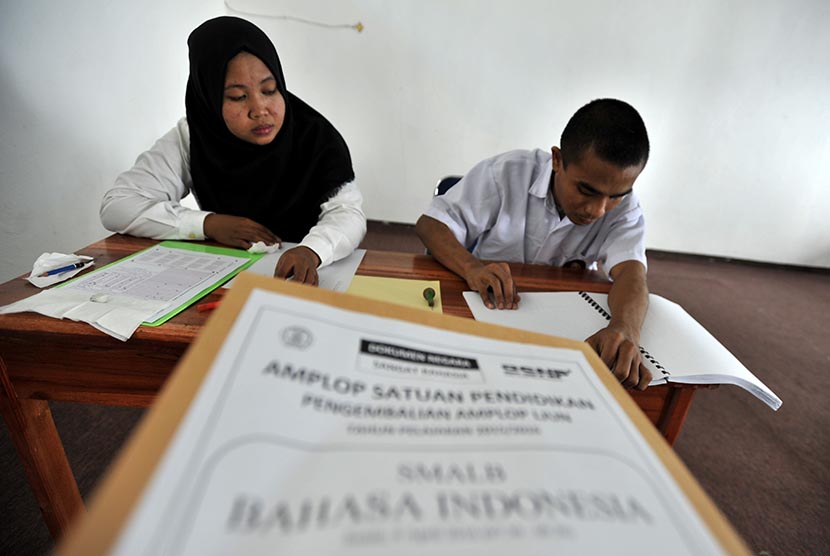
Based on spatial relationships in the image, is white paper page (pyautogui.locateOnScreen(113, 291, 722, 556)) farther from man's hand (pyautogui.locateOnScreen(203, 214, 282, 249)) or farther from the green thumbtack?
man's hand (pyautogui.locateOnScreen(203, 214, 282, 249))

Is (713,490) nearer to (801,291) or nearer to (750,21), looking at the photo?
(801,291)

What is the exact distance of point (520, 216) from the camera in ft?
3.83

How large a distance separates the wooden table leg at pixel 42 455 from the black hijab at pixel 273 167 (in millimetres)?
663

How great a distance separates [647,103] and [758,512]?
261 cm

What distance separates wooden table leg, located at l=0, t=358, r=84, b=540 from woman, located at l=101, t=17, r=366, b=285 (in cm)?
42

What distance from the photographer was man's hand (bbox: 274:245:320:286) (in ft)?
2.54

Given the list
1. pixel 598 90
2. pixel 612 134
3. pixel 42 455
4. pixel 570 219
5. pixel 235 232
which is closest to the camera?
pixel 42 455

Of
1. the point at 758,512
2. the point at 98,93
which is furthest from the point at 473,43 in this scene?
the point at 758,512

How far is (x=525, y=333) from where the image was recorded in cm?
32

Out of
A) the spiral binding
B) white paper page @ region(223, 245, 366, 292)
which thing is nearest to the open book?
the spiral binding

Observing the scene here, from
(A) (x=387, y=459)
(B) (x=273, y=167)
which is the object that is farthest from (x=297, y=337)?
(B) (x=273, y=167)

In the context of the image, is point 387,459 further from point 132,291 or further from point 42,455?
point 42,455

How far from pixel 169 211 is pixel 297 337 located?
92 centimetres

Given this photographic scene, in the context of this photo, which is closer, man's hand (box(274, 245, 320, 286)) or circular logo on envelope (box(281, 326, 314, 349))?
circular logo on envelope (box(281, 326, 314, 349))
